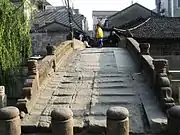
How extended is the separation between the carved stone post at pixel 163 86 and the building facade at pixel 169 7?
29.6 m

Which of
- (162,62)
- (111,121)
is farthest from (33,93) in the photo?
(162,62)

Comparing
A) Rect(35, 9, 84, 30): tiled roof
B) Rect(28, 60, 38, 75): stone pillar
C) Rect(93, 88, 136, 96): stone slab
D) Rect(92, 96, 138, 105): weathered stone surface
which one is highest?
Rect(35, 9, 84, 30): tiled roof

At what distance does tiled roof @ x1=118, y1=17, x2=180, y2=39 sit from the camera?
24.0 metres

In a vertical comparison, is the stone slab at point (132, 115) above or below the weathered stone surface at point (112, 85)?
below

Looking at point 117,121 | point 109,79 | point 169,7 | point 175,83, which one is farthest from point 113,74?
point 169,7

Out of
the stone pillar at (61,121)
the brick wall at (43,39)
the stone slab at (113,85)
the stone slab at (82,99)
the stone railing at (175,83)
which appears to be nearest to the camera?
the stone pillar at (61,121)

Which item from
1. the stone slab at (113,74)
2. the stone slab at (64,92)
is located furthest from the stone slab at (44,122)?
the stone slab at (113,74)

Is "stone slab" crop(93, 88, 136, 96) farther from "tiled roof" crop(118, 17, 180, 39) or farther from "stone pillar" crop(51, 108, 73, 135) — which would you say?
"tiled roof" crop(118, 17, 180, 39)

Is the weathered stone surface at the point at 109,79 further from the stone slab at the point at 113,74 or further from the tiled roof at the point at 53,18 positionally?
the tiled roof at the point at 53,18

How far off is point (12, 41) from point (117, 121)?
7.73 m

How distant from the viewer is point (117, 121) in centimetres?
428

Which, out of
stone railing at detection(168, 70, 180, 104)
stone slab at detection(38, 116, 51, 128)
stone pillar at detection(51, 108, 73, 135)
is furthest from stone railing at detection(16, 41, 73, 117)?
stone railing at detection(168, 70, 180, 104)

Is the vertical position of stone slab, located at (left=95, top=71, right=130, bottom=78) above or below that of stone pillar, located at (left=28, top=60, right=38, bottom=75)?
below

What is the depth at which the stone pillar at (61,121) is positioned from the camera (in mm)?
4391
